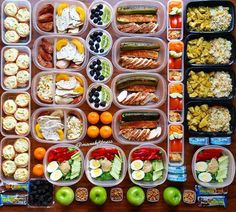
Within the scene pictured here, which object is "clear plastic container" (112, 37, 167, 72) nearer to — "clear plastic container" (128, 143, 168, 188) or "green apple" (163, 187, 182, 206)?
"clear plastic container" (128, 143, 168, 188)

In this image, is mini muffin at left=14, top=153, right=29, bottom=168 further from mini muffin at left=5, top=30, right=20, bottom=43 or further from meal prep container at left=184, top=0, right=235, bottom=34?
meal prep container at left=184, top=0, right=235, bottom=34

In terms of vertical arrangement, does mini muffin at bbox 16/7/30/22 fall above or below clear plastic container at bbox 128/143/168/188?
above

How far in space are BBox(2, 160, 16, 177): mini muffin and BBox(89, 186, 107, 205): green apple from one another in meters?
0.43

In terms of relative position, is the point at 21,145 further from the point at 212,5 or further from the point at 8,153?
the point at 212,5

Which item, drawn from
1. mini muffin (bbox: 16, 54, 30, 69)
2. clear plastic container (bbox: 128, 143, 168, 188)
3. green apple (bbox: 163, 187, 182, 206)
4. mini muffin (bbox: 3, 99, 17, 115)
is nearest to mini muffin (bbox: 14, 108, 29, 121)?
mini muffin (bbox: 3, 99, 17, 115)

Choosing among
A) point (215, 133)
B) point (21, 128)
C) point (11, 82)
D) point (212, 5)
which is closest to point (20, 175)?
point (21, 128)

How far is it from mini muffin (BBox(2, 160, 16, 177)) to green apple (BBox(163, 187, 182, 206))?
0.80m

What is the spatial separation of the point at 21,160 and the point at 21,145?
78 millimetres

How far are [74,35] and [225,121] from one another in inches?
36.2

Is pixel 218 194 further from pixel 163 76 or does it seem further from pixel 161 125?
pixel 163 76

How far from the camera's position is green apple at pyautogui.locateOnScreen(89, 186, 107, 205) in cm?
236

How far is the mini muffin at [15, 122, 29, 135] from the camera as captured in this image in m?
2.39

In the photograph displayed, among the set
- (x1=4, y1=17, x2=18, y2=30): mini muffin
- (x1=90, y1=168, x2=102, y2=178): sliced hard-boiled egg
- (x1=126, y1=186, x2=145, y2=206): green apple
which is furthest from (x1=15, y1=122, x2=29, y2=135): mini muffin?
(x1=126, y1=186, x2=145, y2=206): green apple

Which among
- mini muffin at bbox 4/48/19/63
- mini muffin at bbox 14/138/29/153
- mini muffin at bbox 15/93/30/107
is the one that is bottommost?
mini muffin at bbox 14/138/29/153
